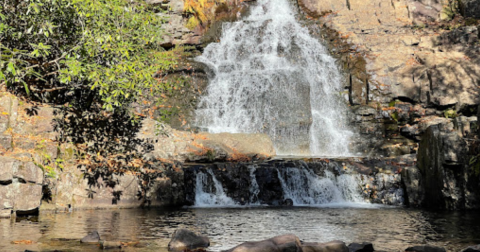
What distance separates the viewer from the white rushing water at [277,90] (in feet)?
58.7

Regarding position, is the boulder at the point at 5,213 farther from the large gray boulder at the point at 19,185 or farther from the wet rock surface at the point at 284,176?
the wet rock surface at the point at 284,176

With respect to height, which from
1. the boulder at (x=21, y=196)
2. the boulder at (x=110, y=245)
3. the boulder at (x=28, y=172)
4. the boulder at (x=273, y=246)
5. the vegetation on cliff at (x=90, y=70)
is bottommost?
the boulder at (x=110, y=245)

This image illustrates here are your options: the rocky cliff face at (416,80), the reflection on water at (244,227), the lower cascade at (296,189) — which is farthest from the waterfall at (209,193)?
the rocky cliff face at (416,80)

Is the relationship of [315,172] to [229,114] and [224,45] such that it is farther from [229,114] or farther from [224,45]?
[224,45]

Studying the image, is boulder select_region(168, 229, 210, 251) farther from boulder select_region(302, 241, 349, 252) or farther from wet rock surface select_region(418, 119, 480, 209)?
wet rock surface select_region(418, 119, 480, 209)

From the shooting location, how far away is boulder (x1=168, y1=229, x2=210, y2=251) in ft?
19.0

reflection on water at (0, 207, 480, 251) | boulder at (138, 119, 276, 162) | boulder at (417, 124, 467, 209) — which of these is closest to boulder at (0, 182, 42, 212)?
reflection on water at (0, 207, 480, 251)

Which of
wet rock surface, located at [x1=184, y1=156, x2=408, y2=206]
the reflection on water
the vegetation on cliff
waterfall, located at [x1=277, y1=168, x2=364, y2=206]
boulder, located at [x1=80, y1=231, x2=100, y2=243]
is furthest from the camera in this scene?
waterfall, located at [x1=277, y1=168, x2=364, y2=206]

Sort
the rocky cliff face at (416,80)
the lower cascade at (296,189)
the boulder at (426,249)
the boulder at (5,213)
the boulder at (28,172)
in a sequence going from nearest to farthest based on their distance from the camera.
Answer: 1. the boulder at (426,249)
2. the boulder at (5,213)
3. the boulder at (28,172)
4. the rocky cliff face at (416,80)
5. the lower cascade at (296,189)

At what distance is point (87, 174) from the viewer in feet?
34.5

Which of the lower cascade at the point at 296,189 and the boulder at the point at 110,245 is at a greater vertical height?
the lower cascade at the point at 296,189

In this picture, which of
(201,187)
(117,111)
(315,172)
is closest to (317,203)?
(315,172)

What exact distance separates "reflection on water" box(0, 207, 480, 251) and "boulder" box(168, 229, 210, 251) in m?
0.14

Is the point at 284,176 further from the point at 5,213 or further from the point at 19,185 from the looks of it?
the point at 5,213
